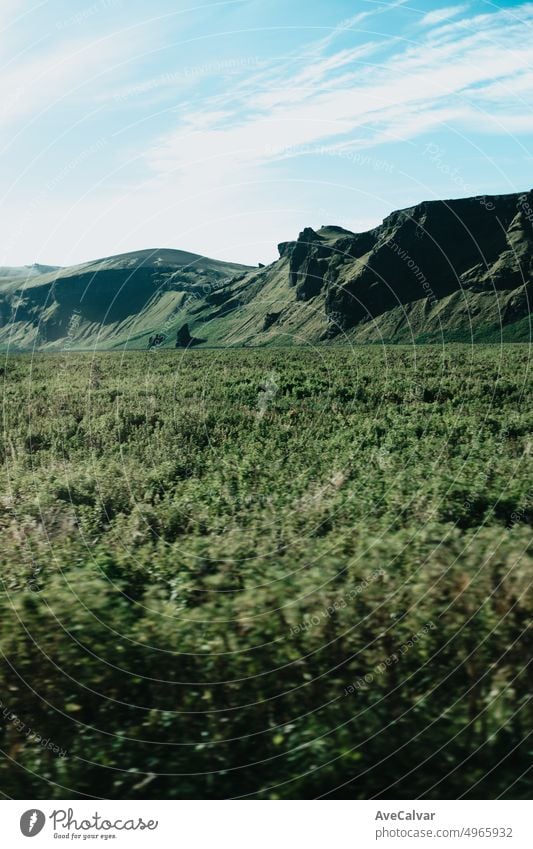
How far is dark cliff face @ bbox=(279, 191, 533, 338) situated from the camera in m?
144

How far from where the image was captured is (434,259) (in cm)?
15438

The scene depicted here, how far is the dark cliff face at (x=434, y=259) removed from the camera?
472ft

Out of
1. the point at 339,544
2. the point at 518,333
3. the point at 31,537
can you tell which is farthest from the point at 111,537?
the point at 518,333

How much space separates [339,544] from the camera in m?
10.1

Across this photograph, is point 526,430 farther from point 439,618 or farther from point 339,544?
point 439,618

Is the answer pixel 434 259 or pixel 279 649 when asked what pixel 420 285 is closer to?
pixel 434 259
